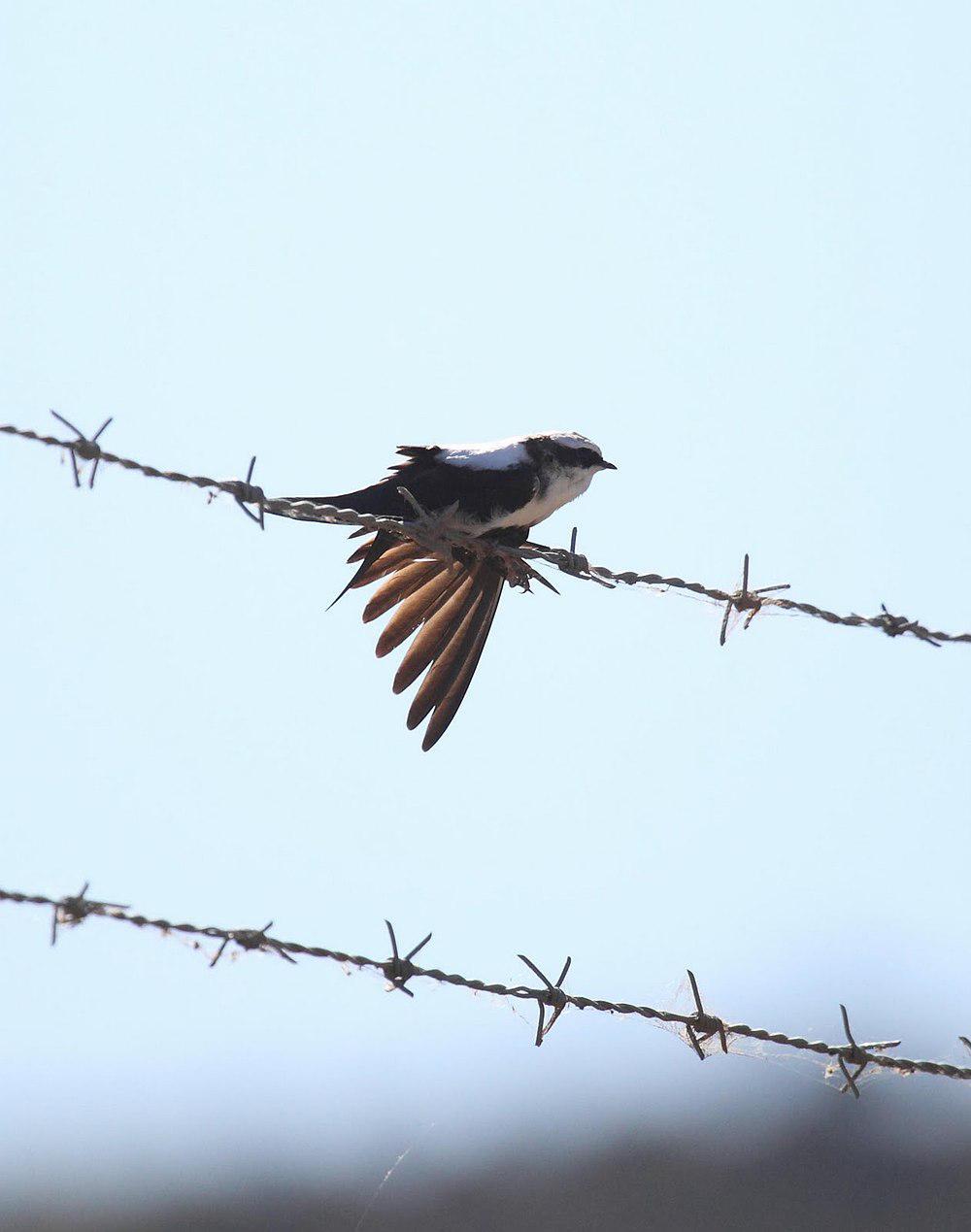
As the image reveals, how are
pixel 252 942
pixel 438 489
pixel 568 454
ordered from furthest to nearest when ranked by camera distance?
pixel 568 454 < pixel 438 489 < pixel 252 942

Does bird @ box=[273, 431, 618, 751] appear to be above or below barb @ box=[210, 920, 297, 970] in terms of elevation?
above

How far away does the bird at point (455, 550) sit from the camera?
536 centimetres

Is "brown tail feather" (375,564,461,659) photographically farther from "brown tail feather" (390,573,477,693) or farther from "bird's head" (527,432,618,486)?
"bird's head" (527,432,618,486)

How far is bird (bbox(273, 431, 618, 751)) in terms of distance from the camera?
536cm

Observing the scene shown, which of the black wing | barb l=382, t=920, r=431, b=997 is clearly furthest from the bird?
barb l=382, t=920, r=431, b=997

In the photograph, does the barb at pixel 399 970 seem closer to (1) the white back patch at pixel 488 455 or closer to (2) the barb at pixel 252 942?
(2) the barb at pixel 252 942

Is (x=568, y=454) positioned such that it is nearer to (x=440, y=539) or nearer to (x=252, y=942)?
(x=440, y=539)

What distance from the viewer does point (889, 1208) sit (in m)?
12.1

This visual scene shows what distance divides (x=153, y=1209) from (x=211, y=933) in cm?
1036

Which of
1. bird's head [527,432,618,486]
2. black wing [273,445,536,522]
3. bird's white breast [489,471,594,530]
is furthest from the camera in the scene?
bird's head [527,432,618,486]

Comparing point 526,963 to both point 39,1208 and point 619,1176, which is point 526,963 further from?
point 39,1208

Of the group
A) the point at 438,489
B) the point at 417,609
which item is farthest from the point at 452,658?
the point at 438,489

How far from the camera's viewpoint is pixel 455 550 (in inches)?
223

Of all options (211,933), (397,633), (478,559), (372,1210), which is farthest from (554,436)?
(372,1210)
